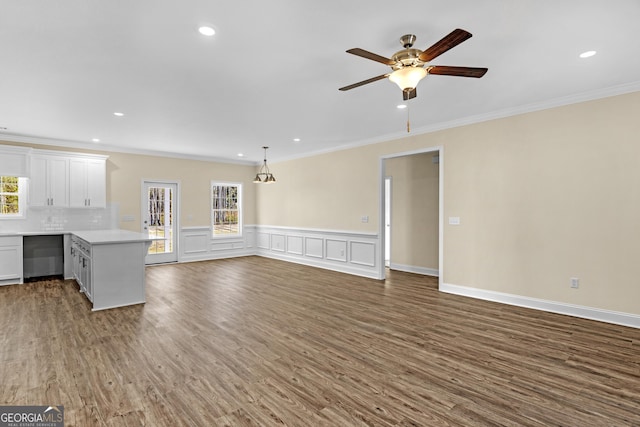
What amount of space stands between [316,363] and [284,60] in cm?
285

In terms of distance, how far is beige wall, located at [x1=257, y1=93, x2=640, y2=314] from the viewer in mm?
3709

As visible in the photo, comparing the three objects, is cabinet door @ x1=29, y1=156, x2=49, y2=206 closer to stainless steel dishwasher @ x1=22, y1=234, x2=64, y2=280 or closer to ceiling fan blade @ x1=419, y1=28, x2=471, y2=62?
stainless steel dishwasher @ x1=22, y1=234, x2=64, y2=280

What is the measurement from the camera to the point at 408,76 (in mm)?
2486

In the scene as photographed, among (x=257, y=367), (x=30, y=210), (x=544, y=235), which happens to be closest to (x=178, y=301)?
(x=257, y=367)

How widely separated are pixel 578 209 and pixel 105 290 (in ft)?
20.9

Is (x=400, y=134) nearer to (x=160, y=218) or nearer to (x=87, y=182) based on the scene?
(x=160, y=218)

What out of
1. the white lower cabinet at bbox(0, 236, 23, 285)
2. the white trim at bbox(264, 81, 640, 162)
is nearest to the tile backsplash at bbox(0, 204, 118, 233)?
the white lower cabinet at bbox(0, 236, 23, 285)

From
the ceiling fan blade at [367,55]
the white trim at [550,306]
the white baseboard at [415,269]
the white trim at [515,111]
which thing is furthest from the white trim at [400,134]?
the ceiling fan blade at [367,55]

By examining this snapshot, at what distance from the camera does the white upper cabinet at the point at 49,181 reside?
5957 mm

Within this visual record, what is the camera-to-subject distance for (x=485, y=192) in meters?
4.76

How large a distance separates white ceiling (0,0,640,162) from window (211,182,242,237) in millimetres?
3667

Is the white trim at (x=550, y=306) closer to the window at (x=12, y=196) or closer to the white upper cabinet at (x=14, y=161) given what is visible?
the white upper cabinet at (x=14, y=161)

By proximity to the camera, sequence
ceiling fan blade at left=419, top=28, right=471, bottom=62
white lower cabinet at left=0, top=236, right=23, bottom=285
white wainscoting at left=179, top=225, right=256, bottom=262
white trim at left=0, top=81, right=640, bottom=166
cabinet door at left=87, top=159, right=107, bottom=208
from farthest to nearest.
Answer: white wainscoting at left=179, top=225, right=256, bottom=262
cabinet door at left=87, top=159, right=107, bottom=208
white lower cabinet at left=0, top=236, right=23, bottom=285
white trim at left=0, top=81, right=640, bottom=166
ceiling fan blade at left=419, top=28, right=471, bottom=62

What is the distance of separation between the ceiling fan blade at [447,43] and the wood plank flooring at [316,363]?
8.12 ft
